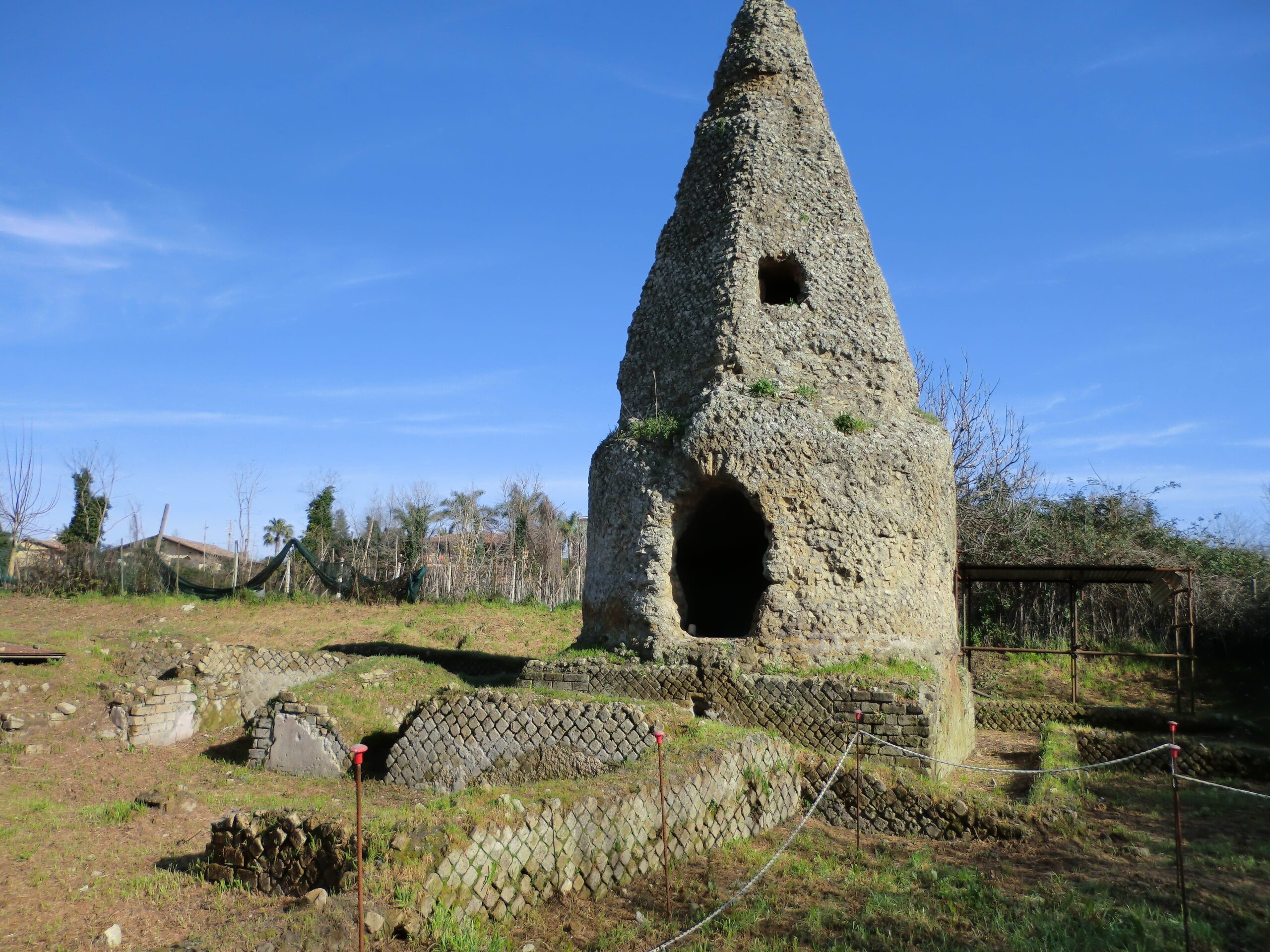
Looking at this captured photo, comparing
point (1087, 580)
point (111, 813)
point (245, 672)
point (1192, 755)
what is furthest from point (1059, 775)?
point (245, 672)

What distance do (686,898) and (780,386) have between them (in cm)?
637

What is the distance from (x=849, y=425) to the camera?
10492 mm

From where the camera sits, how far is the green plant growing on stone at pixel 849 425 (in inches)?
412

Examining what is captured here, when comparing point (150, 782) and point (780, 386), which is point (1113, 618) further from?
point (150, 782)

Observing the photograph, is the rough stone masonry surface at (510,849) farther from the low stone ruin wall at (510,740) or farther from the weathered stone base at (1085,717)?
the weathered stone base at (1085,717)

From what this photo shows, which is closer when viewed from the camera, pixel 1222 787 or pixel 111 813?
pixel 1222 787

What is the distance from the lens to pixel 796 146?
12.3 meters

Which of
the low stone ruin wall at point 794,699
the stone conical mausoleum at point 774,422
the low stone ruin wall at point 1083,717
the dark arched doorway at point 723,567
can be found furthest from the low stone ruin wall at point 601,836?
the low stone ruin wall at point 1083,717

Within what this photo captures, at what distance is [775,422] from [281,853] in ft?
22.5

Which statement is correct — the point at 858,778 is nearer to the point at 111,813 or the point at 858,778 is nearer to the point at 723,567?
the point at 723,567

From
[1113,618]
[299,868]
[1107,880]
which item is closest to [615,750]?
[299,868]

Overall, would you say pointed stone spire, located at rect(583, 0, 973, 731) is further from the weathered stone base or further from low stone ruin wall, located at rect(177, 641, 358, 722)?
low stone ruin wall, located at rect(177, 641, 358, 722)

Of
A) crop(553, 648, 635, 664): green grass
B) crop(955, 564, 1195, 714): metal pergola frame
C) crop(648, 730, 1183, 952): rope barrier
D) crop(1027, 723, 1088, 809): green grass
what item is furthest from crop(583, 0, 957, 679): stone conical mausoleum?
crop(955, 564, 1195, 714): metal pergola frame

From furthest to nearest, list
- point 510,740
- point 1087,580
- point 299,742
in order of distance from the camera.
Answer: point 1087,580, point 299,742, point 510,740
